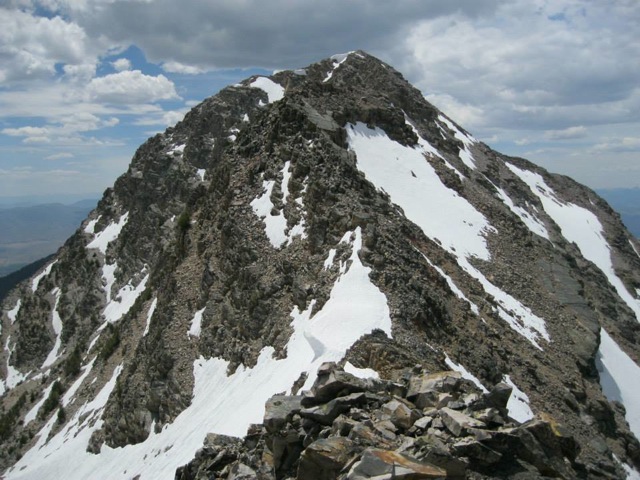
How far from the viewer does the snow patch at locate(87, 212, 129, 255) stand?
324 ft

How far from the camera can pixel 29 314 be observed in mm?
99625

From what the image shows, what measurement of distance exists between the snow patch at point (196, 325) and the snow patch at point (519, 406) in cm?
1805

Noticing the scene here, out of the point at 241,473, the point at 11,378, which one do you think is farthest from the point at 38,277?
the point at 241,473

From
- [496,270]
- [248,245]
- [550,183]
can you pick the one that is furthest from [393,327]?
[550,183]

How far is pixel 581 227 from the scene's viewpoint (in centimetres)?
8150

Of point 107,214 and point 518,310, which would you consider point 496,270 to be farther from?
point 107,214

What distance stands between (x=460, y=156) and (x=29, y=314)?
82794 mm

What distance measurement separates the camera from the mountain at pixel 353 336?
1226 centimetres

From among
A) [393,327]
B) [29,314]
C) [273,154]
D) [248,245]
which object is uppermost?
[273,154]

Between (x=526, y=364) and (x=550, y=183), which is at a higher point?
(x=550, y=183)

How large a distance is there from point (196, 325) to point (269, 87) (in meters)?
69.2

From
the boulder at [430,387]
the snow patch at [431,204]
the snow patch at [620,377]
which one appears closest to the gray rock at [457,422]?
the boulder at [430,387]

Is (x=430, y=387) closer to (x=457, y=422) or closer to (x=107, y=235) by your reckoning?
(x=457, y=422)

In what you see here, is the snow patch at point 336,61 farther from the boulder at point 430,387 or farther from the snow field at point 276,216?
the boulder at point 430,387
